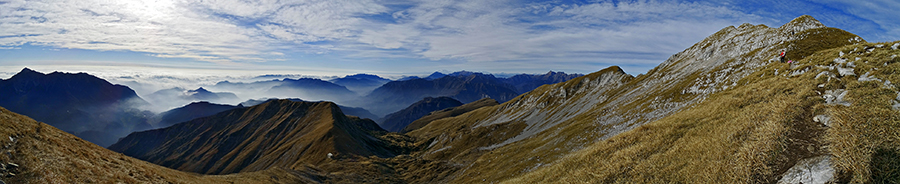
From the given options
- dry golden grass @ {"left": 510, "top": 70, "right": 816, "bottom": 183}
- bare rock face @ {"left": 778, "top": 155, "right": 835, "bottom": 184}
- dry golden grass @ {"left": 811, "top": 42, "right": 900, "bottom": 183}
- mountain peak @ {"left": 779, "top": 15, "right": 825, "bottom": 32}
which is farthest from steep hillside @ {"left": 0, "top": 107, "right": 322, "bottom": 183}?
mountain peak @ {"left": 779, "top": 15, "right": 825, "bottom": 32}

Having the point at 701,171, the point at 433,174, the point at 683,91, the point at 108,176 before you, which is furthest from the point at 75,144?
the point at 683,91

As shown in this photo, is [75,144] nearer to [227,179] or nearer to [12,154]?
[12,154]

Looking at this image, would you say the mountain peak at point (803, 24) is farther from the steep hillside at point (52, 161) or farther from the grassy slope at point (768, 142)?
the steep hillside at point (52, 161)

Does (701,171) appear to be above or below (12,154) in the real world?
below

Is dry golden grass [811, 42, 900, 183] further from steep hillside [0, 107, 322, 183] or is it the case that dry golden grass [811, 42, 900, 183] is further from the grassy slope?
steep hillside [0, 107, 322, 183]

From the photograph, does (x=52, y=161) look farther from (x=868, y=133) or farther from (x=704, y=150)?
(x=868, y=133)

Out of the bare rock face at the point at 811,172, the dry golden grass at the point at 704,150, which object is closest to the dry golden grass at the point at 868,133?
the bare rock face at the point at 811,172

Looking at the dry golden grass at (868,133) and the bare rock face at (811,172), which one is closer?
the dry golden grass at (868,133)
